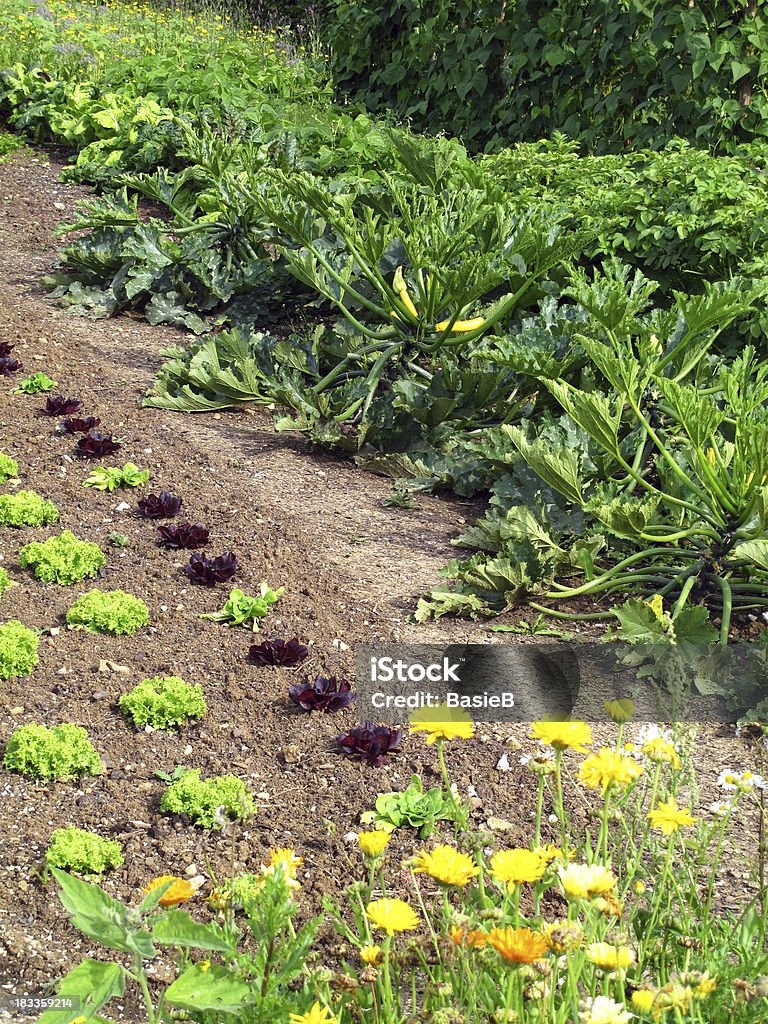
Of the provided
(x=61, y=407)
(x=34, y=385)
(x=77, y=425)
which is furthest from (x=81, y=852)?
(x=34, y=385)

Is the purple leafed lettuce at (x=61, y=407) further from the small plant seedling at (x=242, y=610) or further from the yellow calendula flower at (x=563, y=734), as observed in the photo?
the yellow calendula flower at (x=563, y=734)

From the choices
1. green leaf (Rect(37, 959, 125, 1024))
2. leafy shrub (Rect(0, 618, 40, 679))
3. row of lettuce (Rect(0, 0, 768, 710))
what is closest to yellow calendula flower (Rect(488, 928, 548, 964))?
green leaf (Rect(37, 959, 125, 1024))

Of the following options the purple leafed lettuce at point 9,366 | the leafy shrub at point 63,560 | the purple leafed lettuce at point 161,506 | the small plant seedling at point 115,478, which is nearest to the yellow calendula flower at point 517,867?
the leafy shrub at point 63,560

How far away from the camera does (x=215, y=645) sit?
127 inches

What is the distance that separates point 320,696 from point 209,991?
1434 millimetres

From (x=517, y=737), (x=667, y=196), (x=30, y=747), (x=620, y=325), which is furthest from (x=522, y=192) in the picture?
(x=30, y=747)

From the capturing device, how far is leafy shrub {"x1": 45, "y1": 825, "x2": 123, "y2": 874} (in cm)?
234

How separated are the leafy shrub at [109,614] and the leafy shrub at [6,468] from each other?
948mm

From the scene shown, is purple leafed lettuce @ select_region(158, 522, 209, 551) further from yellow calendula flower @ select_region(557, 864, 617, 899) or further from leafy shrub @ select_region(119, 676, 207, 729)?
yellow calendula flower @ select_region(557, 864, 617, 899)

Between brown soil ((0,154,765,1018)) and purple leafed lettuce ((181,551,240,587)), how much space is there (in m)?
0.03

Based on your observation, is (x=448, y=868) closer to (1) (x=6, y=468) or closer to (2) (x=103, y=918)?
(2) (x=103, y=918)

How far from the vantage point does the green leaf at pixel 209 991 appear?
1.45m

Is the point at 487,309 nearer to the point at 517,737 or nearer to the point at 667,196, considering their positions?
the point at 667,196

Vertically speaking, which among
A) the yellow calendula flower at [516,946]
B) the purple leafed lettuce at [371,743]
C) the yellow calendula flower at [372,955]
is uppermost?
the yellow calendula flower at [516,946]
